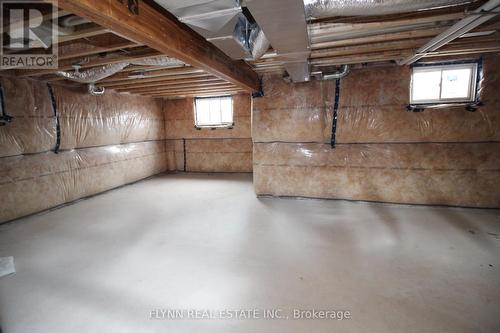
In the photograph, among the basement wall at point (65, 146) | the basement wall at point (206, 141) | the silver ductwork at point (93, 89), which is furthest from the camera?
the basement wall at point (206, 141)

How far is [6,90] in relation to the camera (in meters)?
3.24

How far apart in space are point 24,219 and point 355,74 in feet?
17.0

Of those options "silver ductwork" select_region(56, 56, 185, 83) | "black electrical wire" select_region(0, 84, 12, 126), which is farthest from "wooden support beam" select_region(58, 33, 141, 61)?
"black electrical wire" select_region(0, 84, 12, 126)

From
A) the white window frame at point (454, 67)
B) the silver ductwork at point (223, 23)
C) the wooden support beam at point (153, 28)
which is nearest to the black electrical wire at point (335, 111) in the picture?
the white window frame at point (454, 67)

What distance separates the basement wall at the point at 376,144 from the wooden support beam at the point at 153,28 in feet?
5.77

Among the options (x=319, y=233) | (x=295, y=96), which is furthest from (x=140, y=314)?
(x=295, y=96)

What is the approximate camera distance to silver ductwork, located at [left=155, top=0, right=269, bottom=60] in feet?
3.99

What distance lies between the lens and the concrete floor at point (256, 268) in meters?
1.60

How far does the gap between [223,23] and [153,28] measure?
448 mm

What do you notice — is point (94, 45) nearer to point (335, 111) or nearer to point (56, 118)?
point (56, 118)

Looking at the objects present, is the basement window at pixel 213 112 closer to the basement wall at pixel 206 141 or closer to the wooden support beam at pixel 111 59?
the basement wall at pixel 206 141

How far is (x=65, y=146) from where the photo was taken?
4.03 metres

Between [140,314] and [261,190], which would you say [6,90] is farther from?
[261,190]

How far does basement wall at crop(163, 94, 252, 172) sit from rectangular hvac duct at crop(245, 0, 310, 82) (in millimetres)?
3961
